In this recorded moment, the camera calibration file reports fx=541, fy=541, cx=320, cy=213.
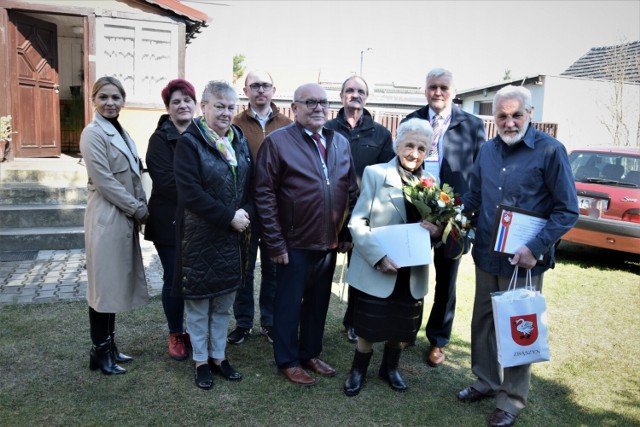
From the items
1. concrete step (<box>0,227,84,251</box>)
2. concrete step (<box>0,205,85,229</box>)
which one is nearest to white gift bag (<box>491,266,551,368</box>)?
concrete step (<box>0,227,84,251</box>)

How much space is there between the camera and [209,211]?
352 cm

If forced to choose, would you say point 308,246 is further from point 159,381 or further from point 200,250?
point 159,381

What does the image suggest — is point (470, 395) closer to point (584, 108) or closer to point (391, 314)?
point (391, 314)

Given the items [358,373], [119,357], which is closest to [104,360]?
[119,357]

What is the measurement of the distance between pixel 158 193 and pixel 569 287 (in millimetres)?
5505

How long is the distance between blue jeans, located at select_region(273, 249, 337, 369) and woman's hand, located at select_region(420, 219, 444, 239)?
2.54ft

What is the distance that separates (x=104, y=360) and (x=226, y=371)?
0.90m

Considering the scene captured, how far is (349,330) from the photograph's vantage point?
4930 mm

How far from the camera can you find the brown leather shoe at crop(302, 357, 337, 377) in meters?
4.14

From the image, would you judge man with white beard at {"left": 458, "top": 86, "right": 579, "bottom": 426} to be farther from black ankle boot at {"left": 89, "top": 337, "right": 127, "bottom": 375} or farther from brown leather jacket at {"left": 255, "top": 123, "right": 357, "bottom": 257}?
black ankle boot at {"left": 89, "top": 337, "right": 127, "bottom": 375}

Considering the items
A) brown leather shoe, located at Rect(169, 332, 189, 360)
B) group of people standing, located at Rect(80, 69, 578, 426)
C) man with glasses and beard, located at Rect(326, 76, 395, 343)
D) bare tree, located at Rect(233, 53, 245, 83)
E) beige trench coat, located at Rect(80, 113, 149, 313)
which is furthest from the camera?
bare tree, located at Rect(233, 53, 245, 83)

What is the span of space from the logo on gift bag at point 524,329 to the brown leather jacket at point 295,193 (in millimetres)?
1339

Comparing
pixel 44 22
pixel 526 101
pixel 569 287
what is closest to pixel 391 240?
pixel 526 101

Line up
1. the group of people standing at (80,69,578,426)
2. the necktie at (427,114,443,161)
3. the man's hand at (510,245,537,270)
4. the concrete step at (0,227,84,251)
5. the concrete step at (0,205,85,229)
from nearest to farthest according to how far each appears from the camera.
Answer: the man's hand at (510,245,537,270) → the group of people standing at (80,69,578,426) → the necktie at (427,114,443,161) → the concrete step at (0,227,84,251) → the concrete step at (0,205,85,229)
